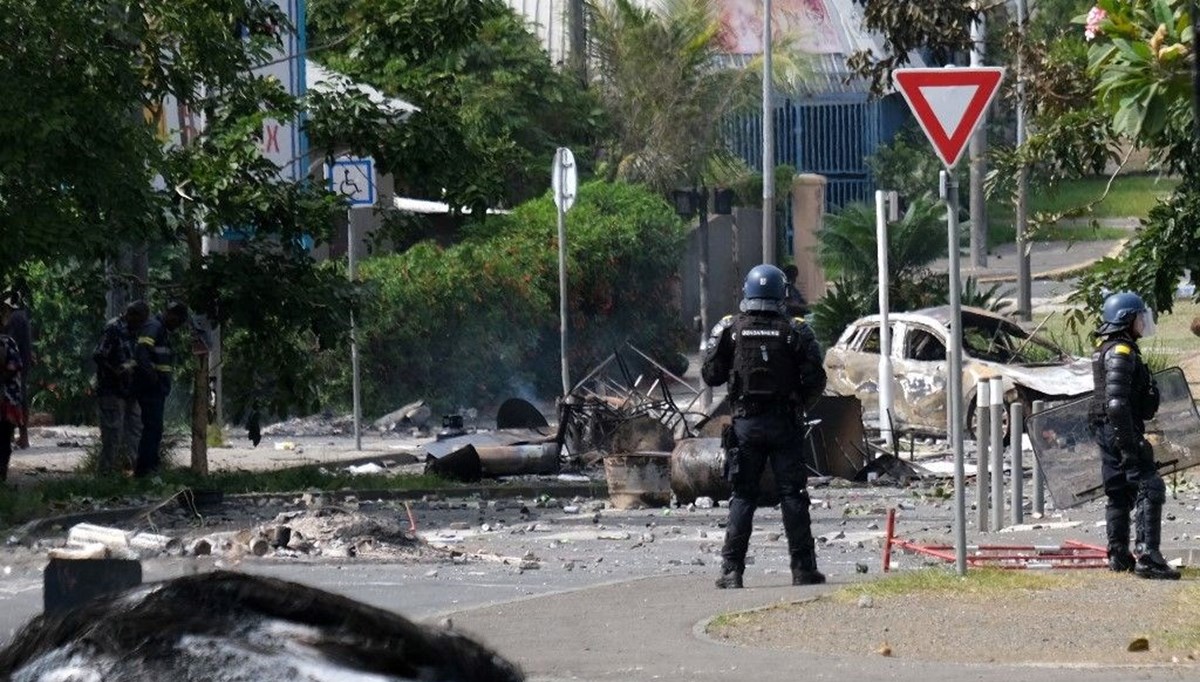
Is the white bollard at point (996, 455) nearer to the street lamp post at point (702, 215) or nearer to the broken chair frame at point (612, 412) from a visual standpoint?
the broken chair frame at point (612, 412)

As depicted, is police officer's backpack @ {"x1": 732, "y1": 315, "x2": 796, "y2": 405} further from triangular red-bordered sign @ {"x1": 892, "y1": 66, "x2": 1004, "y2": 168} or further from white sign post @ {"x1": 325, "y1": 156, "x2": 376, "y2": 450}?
white sign post @ {"x1": 325, "y1": 156, "x2": 376, "y2": 450}

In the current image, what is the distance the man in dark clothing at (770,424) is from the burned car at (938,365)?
10.8 metres

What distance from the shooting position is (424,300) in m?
27.1

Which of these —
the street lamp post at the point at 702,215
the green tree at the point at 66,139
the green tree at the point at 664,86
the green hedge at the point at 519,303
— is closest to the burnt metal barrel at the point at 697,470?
the green tree at the point at 66,139

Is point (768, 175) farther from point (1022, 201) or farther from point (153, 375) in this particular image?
point (153, 375)

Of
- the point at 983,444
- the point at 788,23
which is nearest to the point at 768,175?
the point at 788,23

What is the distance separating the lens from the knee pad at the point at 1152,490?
1138cm

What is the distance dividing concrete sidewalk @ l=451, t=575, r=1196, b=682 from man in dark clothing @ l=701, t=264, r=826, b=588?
222 millimetres

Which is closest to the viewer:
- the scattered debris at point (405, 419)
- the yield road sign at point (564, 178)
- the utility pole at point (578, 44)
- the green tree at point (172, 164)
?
the green tree at point (172, 164)

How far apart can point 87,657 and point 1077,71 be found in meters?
18.1

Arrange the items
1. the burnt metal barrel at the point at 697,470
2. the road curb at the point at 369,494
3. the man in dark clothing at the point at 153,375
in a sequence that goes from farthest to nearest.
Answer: the man in dark clothing at the point at 153,375
the burnt metal barrel at the point at 697,470
the road curb at the point at 369,494

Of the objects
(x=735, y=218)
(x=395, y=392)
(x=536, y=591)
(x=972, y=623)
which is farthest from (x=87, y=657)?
(x=735, y=218)

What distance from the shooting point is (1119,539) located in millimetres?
11492

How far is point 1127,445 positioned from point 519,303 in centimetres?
1768
